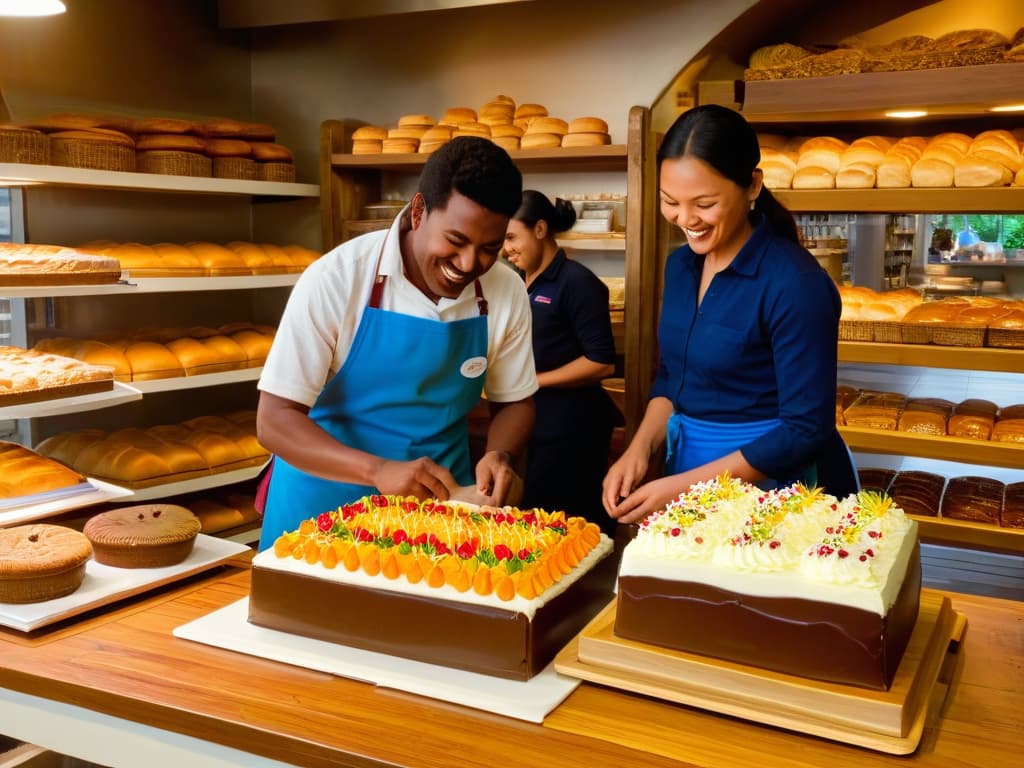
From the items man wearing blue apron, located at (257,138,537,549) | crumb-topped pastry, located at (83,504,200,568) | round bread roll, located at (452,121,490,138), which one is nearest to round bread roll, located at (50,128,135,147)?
round bread roll, located at (452,121,490,138)

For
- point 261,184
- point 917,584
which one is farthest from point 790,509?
point 261,184

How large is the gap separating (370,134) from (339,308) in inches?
106

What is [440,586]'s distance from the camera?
1.49 metres

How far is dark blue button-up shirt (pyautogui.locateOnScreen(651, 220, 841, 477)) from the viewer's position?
6.59ft

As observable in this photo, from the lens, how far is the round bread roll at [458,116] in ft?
14.4

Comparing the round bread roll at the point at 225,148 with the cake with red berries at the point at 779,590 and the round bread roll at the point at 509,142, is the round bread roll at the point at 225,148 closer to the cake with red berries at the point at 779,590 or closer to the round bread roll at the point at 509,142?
the round bread roll at the point at 509,142

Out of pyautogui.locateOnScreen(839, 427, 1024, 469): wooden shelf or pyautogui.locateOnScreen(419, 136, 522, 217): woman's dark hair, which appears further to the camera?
pyautogui.locateOnScreen(839, 427, 1024, 469): wooden shelf

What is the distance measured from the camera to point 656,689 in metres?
1.38

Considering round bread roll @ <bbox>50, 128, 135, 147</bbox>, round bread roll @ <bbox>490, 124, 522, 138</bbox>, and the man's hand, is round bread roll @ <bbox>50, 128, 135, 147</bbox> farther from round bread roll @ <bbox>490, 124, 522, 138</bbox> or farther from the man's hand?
the man's hand

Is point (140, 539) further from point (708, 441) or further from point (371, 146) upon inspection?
point (371, 146)

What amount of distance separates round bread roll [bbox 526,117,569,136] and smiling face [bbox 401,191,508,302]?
2236 millimetres

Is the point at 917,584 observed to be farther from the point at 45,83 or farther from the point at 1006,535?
the point at 45,83

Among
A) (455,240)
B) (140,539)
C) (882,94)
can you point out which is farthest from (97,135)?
(882,94)

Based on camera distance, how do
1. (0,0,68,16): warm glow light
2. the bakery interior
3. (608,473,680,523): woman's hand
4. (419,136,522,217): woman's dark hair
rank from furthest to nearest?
the bakery interior < (0,0,68,16): warm glow light < (608,473,680,523): woman's hand < (419,136,522,217): woman's dark hair
